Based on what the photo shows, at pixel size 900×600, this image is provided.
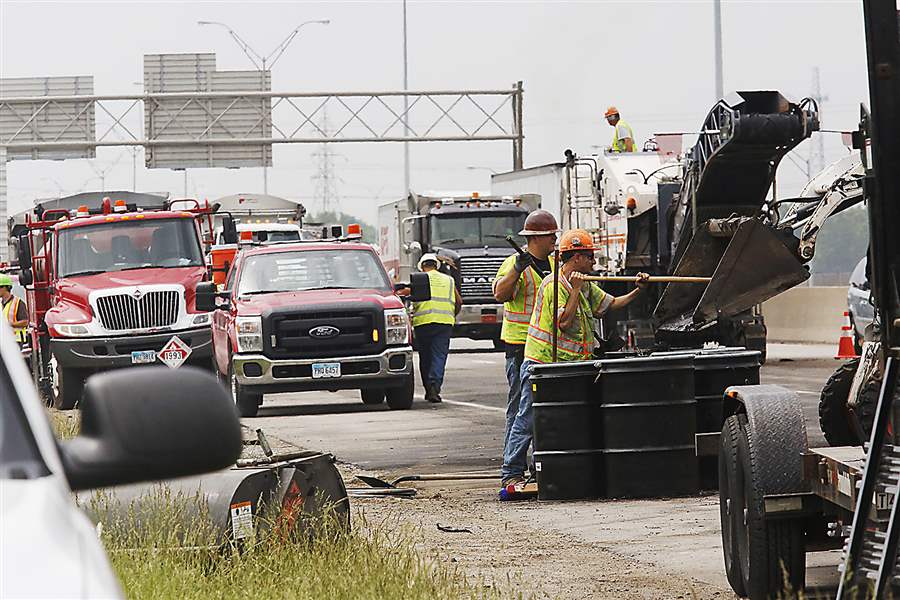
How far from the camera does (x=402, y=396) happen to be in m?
21.5

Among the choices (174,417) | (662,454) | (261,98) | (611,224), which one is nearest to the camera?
(174,417)

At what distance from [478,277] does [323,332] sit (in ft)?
41.8

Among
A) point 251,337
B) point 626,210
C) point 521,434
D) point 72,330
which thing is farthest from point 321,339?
point 521,434

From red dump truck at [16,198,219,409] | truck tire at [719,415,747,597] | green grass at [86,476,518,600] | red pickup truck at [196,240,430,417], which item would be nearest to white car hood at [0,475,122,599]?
green grass at [86,476,518,600]

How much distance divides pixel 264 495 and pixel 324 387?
40.5ft

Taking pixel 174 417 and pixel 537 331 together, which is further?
pixel 537 331

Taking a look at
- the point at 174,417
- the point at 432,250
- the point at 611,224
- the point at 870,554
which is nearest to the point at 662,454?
the point at 870,554

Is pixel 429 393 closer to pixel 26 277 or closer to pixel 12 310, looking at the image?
pixel 12 310

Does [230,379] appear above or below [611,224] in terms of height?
below

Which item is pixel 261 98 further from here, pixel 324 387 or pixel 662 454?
pixel 662 454

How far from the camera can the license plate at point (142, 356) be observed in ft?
78.1

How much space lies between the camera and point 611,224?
27.2m

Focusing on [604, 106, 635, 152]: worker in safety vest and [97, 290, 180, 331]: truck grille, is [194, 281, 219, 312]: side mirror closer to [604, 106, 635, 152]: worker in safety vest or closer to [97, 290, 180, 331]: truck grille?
[97, 290, 180, 331]: truck grille

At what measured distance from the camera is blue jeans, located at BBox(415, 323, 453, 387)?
22.5 metres
